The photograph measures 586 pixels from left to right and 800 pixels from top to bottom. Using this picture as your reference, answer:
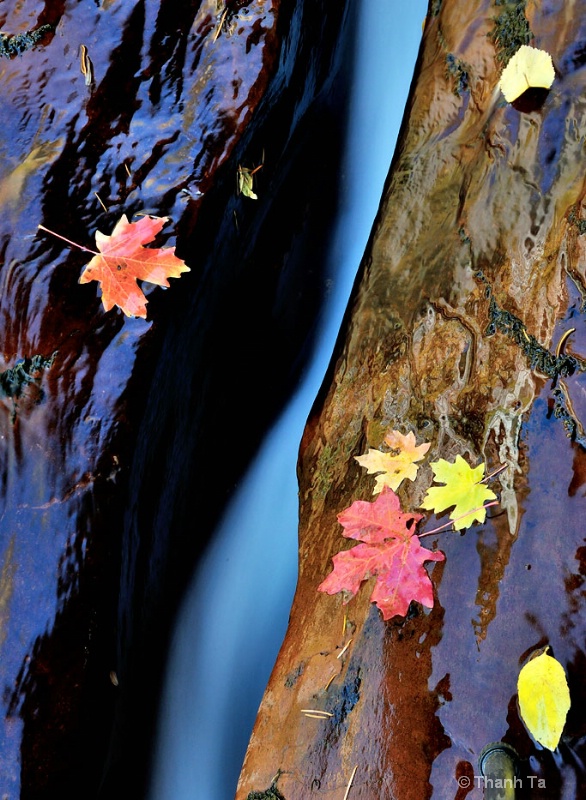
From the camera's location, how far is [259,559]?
281 centimetres

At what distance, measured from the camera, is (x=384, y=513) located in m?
2.07

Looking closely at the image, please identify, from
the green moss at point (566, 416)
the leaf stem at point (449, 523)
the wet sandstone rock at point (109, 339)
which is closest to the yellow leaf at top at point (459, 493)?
the leaf stem at point (449, 523)

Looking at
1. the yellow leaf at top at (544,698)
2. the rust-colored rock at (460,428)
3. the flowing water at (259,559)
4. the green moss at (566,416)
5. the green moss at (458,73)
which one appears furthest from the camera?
the flowing water at (259,559)

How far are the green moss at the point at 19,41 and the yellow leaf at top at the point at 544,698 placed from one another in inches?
93.2

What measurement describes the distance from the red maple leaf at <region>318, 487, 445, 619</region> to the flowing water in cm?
71

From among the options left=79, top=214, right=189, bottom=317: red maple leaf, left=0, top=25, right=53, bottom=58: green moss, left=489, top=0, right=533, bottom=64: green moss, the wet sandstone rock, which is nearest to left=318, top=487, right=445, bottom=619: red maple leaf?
the wet sandstone rock

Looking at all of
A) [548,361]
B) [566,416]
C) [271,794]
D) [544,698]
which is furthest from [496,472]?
[271,794]

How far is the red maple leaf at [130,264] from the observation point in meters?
2.07

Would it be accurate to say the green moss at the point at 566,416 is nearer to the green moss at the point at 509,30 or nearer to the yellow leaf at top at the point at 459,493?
the yellow leaf at top at the point at 459,493

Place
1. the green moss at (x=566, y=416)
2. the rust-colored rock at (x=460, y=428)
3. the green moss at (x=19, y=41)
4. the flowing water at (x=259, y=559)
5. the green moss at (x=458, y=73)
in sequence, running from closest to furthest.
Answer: the rust-colored rock at (x=460, y=428) < the green moss at (x=566, y=416) < the green moss at (x=19, y=41) < the green moss at (x=458, y=73) < the flowing water at (x=259, y=559)

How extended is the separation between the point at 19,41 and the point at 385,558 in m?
2.00

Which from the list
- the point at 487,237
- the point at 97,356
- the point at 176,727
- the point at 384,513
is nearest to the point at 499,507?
the point at 384,513

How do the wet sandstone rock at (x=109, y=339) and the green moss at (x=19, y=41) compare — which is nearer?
the wet sandstone rock at (x=109, y=339)

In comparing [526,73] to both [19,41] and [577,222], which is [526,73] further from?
[19,41]
